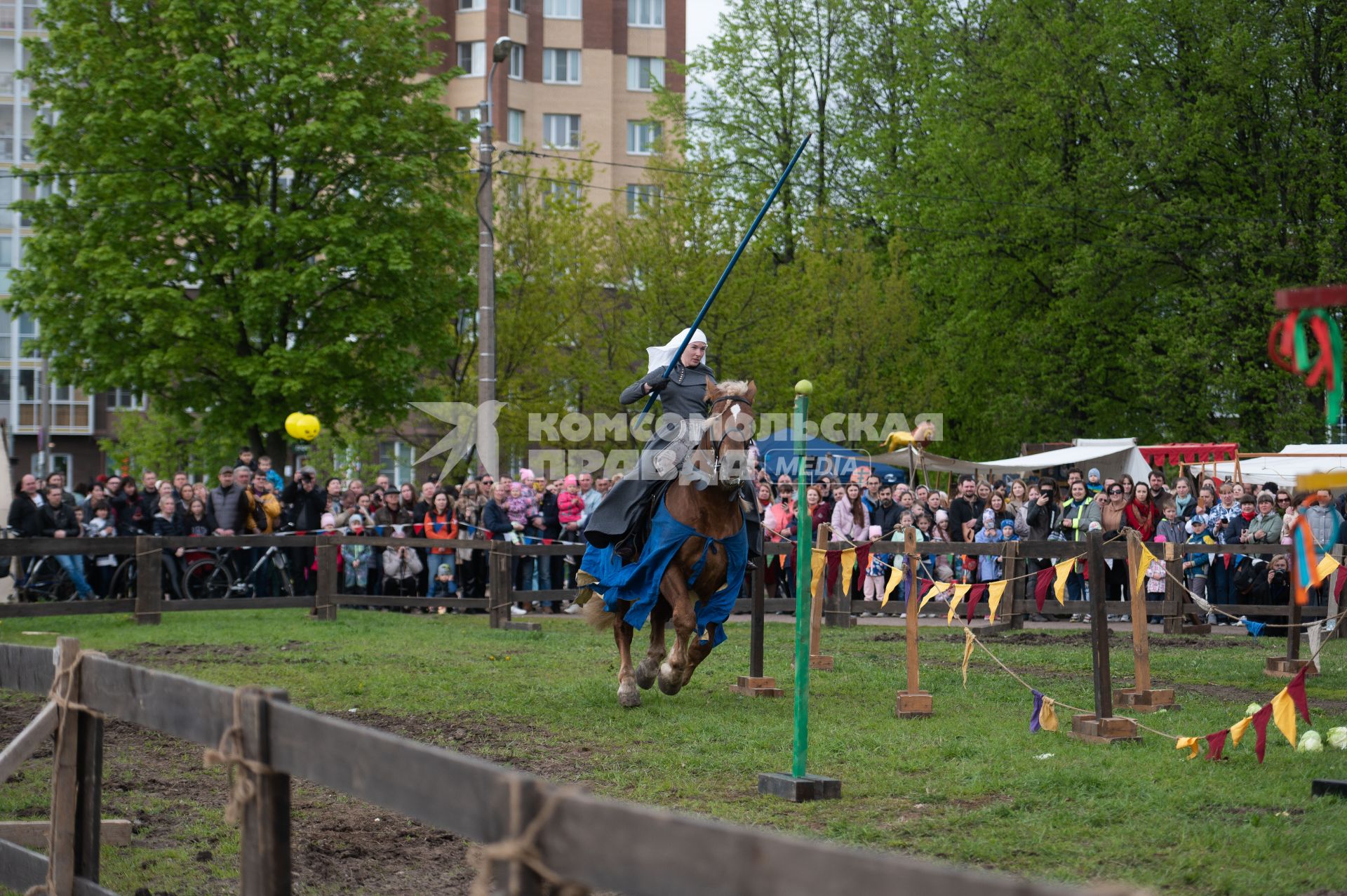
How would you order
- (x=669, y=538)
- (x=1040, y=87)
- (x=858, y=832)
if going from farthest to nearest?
1. (x=1040, y=87)
2. (x=669, y=538)
3. (x=858, y=832)

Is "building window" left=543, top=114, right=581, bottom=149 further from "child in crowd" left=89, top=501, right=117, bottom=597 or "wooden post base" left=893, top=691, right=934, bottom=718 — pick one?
"wooden post base" left=893, top=691, right=934, bottom=718

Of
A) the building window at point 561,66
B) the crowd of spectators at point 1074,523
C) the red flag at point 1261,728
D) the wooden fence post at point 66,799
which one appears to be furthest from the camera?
the building window at point 561,66

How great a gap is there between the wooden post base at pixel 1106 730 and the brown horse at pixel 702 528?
300 cm

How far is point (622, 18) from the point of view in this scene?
59.5 metres

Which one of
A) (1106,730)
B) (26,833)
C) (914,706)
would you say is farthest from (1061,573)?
(26,833)

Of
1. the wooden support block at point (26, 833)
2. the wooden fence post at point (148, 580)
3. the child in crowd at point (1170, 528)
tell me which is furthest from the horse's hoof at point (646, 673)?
the child in crowd at point (1170, 528)

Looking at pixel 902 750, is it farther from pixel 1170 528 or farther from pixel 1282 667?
pixel 1170 528

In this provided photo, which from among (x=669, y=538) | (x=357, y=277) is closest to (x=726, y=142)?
(x=357, y=277)

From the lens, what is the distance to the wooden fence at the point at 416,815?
2629mm

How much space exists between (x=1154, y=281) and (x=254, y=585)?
23.8 m

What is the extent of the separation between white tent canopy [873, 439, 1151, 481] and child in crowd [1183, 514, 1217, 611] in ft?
25.5

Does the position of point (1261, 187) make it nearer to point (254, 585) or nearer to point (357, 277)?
point (357, 277)

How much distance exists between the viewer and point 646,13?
60.2 metres

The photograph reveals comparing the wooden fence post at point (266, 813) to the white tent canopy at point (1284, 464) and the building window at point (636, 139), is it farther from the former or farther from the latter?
the building window at point (636, 139)
